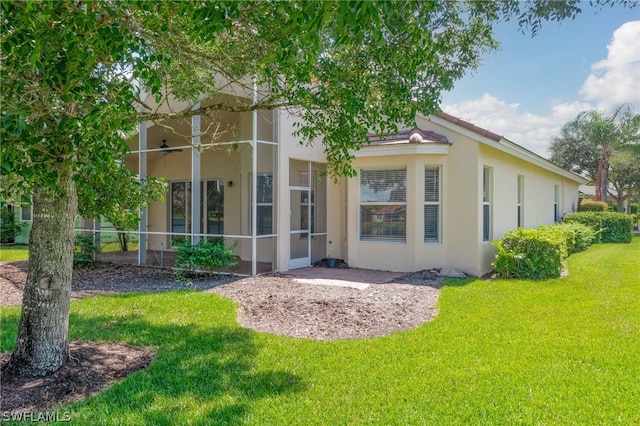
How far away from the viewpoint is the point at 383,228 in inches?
456

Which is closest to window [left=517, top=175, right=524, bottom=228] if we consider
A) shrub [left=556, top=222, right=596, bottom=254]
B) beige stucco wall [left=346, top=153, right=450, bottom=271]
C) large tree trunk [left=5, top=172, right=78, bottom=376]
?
shrub [left=556, top=222, right=596, bottom=254]

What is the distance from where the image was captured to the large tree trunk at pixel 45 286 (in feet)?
14.4

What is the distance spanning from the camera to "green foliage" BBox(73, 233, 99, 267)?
12938 mm

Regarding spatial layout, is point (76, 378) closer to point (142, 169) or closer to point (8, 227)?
point (142, 169)

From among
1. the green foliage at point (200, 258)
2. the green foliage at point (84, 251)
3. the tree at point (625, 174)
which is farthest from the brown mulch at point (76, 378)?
the tree at point (625, 174)

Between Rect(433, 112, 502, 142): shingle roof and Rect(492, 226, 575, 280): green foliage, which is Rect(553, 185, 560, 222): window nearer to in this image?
Rect(492, 226, 575, 280): green foliage

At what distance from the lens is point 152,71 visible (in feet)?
10.8

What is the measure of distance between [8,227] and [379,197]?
18.2 m

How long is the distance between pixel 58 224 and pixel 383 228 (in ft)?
27.4

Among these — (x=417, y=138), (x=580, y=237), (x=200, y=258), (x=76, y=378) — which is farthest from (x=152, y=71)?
(x=580, y=237)

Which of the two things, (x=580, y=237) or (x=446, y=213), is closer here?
(x=446, y=213)

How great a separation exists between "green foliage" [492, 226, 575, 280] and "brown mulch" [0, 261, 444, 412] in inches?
67.6

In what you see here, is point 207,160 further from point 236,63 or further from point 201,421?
point 201,421

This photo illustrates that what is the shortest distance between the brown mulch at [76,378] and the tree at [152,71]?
0.18m
